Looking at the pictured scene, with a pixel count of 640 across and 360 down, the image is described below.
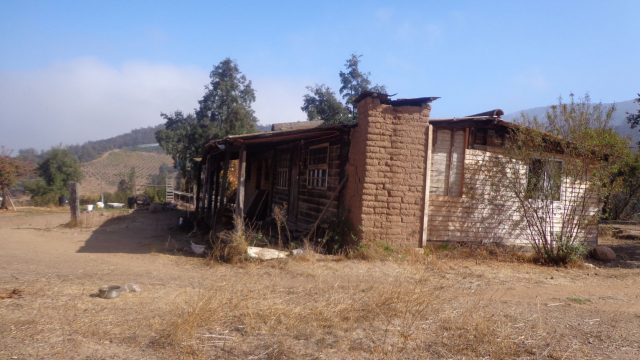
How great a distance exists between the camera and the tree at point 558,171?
9.76 metres

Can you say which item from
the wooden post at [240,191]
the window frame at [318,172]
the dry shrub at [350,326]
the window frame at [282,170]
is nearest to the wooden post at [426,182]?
the window frame at [318,172]

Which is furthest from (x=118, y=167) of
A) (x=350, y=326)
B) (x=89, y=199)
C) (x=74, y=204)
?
(x=350, y=326)

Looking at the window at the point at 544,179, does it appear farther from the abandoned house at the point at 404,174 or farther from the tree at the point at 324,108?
the tree at the point at 324,108

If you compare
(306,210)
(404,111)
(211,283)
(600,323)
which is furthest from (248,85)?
(600,323)

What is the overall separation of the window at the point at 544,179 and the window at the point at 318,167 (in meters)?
4.60

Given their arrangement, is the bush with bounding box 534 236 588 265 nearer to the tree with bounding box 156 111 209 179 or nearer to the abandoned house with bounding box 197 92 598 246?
the abandoned house with bounding box 197 92 598 246

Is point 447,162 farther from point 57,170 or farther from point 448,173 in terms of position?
point 57,170

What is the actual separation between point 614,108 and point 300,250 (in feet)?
22.8

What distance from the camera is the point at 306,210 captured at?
499 inches

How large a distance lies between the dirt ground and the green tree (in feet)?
94.4

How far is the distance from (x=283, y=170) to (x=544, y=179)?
7592 millimetres

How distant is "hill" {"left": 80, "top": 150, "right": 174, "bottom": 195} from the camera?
1934 inches

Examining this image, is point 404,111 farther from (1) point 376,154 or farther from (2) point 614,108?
(2) point 614,108

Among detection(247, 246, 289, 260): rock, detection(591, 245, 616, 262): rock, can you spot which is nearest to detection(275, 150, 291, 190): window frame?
detection(247, 246, 289, 260): rock
